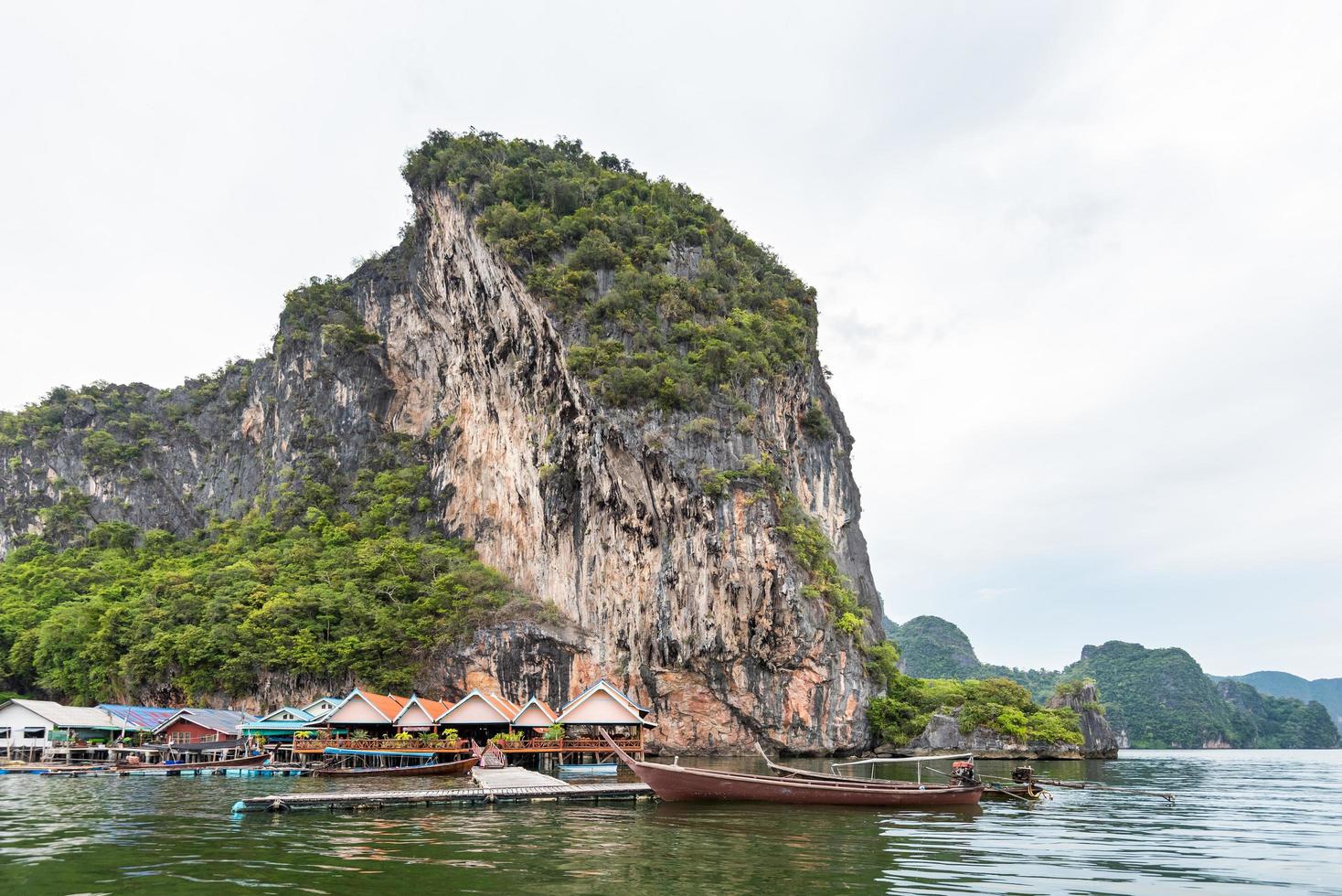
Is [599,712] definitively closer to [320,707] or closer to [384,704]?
[384,704]

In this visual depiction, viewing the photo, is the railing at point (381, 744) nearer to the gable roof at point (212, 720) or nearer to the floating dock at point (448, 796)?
the gable roof at point (212, 720)

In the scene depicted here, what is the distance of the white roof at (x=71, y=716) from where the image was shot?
131 ft

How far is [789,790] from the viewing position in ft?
68.7

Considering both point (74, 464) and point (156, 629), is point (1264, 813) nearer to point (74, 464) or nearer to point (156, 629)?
point (156, 629)

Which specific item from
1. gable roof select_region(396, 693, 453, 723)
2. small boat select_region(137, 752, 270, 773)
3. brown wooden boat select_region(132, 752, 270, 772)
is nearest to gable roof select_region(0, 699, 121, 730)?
brown wooden boat select_region(132, 752, 270, 772)

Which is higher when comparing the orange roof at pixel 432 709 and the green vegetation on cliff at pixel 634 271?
the green vegetation on cliff at pixel 634 271

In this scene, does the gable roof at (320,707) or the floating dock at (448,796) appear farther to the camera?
the gable roof at (320,707)

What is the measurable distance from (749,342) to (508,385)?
16507 millimetres

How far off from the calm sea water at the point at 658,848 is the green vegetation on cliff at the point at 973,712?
2390 cm

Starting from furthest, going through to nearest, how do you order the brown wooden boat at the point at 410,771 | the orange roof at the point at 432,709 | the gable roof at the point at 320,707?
1. the gable roof at the point at 320,707
2. the orange roof at the point at 432,709
3. the brown wooden boat at the point at 410,771

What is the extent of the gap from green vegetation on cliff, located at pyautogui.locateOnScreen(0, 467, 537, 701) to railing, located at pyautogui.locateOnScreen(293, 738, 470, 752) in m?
10.2

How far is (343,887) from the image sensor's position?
10766mm

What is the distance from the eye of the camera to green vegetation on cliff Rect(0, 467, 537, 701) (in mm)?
45594

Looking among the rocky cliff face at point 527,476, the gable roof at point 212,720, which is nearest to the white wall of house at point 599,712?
the rocky cliff face at point 527,476
